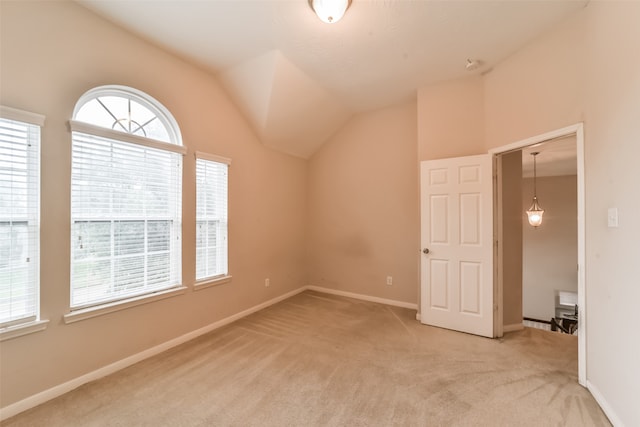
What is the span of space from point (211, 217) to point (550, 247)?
25.2 ft

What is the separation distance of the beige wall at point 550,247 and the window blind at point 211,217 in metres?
6.83

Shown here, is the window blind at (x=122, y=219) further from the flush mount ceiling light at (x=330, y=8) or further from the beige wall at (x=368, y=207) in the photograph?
the beige wall at (x=368, y=207)

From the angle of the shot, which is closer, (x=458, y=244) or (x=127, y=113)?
(x=127, y=113)

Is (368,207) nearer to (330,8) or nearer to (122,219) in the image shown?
(330,8)

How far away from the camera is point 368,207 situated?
434 cm

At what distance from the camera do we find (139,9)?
2.17 metres

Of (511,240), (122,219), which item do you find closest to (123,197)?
(122,219)

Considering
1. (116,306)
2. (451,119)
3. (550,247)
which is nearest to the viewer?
(116,306)

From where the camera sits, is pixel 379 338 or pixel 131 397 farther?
pixel 379 338

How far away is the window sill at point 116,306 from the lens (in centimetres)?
206

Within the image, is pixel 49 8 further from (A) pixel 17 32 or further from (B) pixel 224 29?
(B) pixel 224 29

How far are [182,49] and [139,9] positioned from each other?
0.52 meters

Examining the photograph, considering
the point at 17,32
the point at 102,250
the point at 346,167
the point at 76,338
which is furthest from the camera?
the point at 346,167

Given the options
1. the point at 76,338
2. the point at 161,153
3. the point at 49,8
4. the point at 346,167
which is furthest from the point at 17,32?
the point at 346,167
